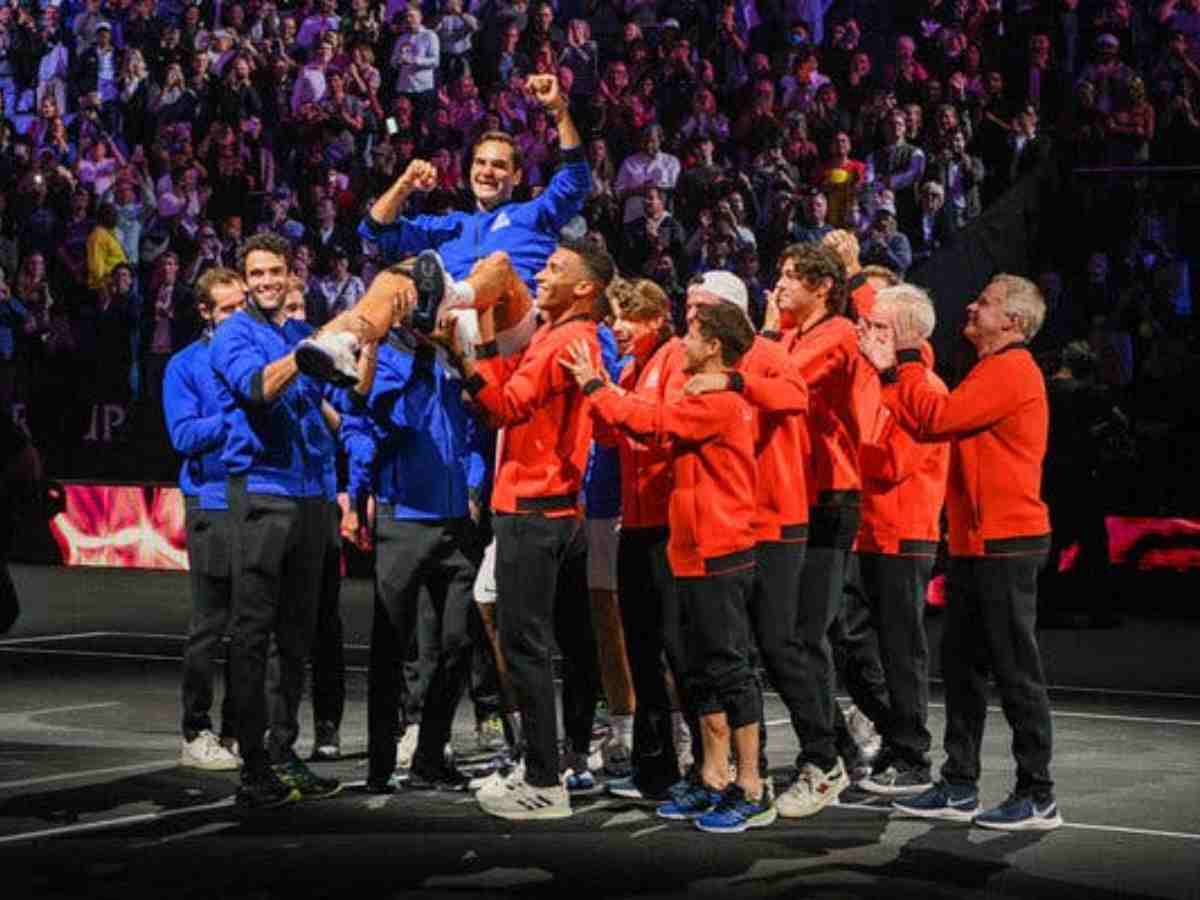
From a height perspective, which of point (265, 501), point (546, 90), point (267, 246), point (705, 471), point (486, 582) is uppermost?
point (546, 90)

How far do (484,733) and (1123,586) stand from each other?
815cm

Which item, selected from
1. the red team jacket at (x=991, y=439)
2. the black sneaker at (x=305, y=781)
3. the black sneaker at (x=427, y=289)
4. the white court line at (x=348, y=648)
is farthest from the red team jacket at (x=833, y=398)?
the white court line at (x=348, y=648)

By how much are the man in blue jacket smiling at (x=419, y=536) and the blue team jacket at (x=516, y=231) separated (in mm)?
645

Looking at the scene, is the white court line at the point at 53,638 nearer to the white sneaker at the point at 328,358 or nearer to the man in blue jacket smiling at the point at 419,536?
the man in blue jacket smiling at the point at 419,536

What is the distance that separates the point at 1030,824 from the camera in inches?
382

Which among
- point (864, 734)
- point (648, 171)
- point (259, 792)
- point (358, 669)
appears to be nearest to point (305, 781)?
point (259, 792)

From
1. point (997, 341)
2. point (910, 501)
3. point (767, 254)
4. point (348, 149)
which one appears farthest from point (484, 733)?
point (348, 149)

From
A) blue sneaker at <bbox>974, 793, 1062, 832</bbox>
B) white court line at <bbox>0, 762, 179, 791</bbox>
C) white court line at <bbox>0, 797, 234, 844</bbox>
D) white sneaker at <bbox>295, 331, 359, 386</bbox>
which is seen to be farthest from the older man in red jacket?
white court line at <bbox>0, 762, 179, 791</bbox>

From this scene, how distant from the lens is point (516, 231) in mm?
11258

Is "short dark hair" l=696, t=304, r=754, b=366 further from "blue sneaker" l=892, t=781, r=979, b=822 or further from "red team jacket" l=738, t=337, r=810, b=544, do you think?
"blue sneaker" l=892, t=781, r=979, b=822

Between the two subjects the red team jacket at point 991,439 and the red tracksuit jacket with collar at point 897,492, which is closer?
the red team jacket at point 991,439

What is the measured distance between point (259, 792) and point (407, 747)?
1.51m

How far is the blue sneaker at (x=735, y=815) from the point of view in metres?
9.62

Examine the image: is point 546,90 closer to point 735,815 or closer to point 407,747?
point 407,747
